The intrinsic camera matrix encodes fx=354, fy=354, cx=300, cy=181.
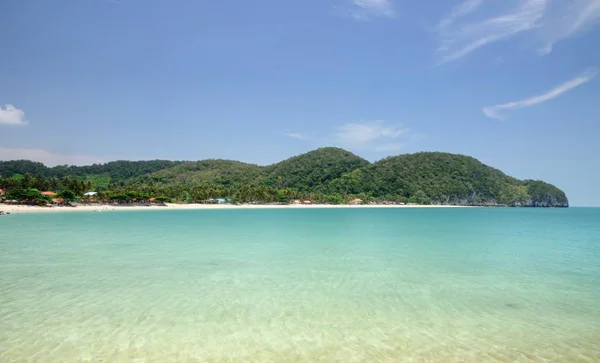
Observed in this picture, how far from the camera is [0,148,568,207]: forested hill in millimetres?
146500

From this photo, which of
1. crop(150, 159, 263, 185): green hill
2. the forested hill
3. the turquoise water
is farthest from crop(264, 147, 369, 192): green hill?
the turquoise water

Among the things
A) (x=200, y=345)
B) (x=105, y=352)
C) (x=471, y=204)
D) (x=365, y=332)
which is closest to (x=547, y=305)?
(x=365, y=332)

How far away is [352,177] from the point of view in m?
154

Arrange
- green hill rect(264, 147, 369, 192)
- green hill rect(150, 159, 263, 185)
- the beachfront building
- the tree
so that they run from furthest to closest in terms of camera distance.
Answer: green hill rect(264, 147, 369, 192)
green hill rect(150, 159, 263, 185)
the beachfront building
the tree

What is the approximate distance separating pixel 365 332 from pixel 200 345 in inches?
114

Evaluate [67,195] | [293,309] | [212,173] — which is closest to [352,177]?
[212,173]

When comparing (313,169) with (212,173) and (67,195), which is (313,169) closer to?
(212,173)

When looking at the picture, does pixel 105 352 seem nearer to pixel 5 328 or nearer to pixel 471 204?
pixel 5 328

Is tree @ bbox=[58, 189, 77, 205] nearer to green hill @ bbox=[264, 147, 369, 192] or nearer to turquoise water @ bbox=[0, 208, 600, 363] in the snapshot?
turquoise water @ bbox=[0, 208, 600, 363]

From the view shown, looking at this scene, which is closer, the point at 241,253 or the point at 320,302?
the point at 320,302

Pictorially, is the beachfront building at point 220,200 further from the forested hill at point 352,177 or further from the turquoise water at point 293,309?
the turquoise water at point 293,309

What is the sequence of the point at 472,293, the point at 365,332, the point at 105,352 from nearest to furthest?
the point at 105,352 < the point at 365,332 < the point at 472,293

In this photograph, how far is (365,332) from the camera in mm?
6445

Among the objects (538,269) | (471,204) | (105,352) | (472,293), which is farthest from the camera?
(471,204)
